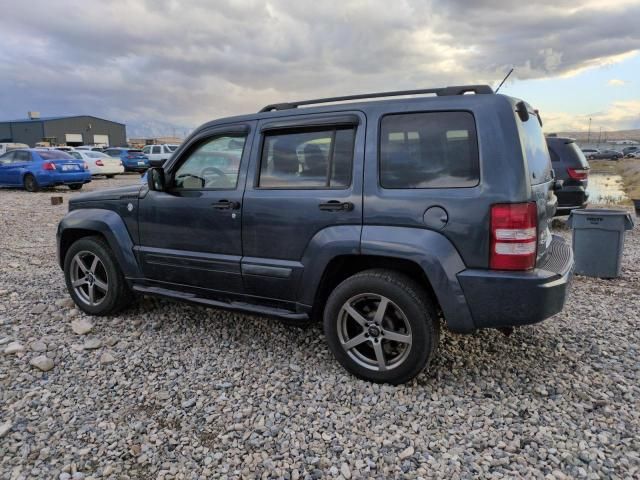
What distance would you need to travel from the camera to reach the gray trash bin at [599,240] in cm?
567

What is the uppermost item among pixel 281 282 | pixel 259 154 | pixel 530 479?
pixel 259 154

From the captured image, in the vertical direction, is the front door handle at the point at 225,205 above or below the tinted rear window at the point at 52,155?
below

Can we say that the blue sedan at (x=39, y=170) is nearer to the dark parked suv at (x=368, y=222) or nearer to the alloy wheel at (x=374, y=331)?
the dark parked suv at (x=368, y=222)

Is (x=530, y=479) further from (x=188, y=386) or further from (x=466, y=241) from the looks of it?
(x=188, y=386)

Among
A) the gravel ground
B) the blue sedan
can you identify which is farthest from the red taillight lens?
the blue sedan

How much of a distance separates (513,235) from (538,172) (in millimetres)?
667

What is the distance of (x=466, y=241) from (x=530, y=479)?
1306 mm

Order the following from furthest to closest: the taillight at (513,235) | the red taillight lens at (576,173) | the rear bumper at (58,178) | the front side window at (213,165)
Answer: the rear bumper at (58,178), the red taillight lens at (576,173), the front side window at (213,165), the taillight at (513,235)

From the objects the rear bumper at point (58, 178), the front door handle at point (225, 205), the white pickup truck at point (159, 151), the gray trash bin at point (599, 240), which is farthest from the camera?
the white pickup truck at point (159, 151)

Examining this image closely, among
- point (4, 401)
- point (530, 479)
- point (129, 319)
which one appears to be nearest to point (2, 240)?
point (129, 319)

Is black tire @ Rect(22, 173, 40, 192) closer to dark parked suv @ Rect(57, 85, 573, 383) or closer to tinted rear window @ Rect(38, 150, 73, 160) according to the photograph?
tinted rear window @ Rect(38, 150, 73, 160)

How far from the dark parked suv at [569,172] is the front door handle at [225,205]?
6699mm

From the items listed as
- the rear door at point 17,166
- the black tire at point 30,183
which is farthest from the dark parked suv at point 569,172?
the rear door at point 17,166

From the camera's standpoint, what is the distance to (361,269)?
340 centimetres
